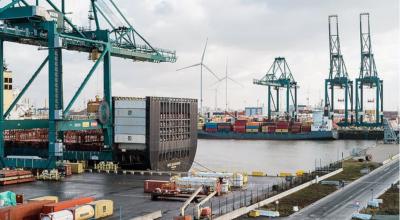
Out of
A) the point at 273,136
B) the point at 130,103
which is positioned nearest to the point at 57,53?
the point at 130,103

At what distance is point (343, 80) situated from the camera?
5881 inches

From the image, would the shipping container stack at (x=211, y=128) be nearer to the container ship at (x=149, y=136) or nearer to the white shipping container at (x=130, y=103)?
the container ship at (x=149, y=136)

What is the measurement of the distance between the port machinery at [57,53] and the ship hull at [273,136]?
92.3 meters

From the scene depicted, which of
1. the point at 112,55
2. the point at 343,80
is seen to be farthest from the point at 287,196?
the point at 343,80

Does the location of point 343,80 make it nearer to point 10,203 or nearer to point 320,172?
point 320,172

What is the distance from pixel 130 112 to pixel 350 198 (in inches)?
954

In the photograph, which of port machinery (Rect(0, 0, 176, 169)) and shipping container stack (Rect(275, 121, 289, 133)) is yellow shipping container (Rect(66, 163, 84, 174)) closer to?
port machinery (Rect(0, 0, 176, 169))

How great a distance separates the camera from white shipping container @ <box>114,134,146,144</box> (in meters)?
52.2

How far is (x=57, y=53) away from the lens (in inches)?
1924

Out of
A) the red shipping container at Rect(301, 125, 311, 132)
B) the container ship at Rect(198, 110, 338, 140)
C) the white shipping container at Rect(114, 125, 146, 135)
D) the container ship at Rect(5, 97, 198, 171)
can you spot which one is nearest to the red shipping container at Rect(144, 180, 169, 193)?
the container ship at Rect(5, 97, 198, 171)

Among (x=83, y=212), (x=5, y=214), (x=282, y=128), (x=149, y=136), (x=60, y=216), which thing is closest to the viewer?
(x=5, y=214)

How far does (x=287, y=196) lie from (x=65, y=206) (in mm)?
16559

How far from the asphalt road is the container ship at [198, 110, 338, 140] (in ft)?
295

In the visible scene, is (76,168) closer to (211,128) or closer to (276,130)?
(276,130)
